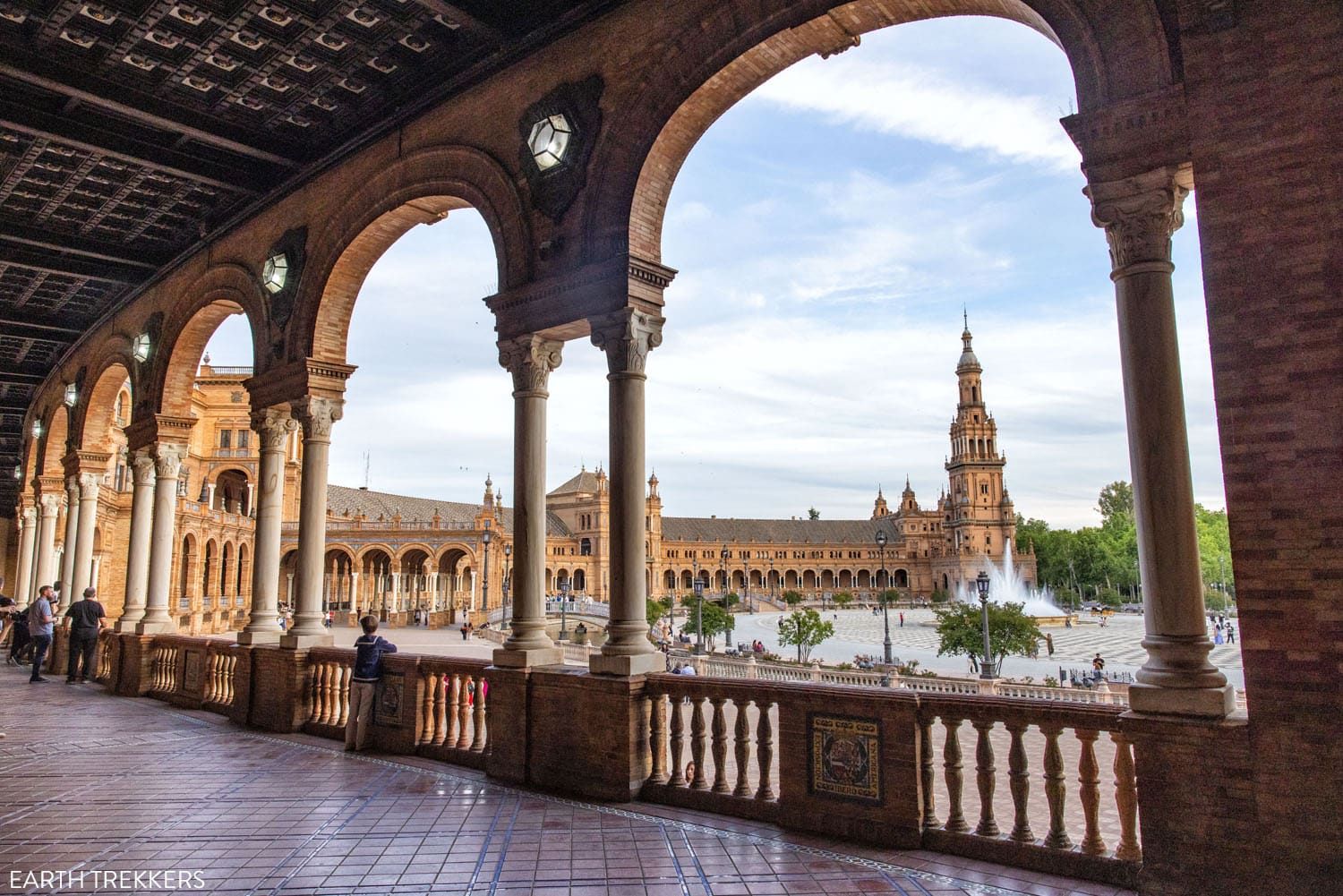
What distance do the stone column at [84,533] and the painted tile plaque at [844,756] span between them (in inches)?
662

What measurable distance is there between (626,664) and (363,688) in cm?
326

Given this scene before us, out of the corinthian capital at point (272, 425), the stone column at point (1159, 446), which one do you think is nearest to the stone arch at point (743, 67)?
the stone column at point (1159, 446)

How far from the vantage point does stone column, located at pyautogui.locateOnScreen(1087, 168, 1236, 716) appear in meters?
4.50

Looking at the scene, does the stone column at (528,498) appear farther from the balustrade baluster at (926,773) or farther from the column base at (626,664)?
the balustrade baluster at (926,773)

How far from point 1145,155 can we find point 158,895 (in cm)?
662

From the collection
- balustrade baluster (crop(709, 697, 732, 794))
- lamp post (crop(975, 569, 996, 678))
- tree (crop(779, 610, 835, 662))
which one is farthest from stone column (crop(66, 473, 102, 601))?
tree (crop(779, 610, 835, 662))

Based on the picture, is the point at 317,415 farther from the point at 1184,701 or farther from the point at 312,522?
the point at 1184,701

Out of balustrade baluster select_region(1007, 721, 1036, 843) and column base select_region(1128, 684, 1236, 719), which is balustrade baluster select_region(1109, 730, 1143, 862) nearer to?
column base select_region(1128, 684, 1236, 719)

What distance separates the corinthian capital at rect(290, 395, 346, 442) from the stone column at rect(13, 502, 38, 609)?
1545 cm

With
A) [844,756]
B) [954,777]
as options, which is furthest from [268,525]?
[954,777]

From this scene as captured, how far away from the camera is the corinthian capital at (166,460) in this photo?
13797 mm

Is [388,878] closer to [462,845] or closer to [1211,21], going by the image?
[462,845]

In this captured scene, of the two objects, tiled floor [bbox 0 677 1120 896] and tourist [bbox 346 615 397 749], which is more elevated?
tourist [bbox 346 615 397 749]

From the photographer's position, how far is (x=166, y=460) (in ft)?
45.5
